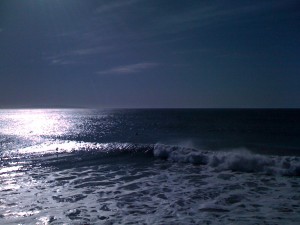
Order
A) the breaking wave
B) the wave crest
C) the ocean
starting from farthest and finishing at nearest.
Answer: the breaking wave, the wave crest, the ocean

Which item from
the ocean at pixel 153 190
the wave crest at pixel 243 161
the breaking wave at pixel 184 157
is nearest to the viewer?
the ocean at pixel 153 190

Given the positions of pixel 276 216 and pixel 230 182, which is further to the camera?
pixel 230 182

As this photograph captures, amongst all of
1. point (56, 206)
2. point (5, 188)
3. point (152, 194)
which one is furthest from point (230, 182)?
point (5, 188)

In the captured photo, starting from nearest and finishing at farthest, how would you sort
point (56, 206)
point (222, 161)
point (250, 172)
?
1. point (56, 206)
2. point (250, 172)
3. point (222, 161)

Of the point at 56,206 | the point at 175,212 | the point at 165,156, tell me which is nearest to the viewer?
the point at 175,212

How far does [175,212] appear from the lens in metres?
12.5

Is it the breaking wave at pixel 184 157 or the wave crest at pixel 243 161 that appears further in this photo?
the breaking wave at pixel 184 157

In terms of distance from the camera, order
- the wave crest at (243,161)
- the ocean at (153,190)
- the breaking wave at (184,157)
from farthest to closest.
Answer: the breaking wave at (184,157), the wave crest at (243,161), the ocean at (153,190)

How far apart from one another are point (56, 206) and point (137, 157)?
665 inches

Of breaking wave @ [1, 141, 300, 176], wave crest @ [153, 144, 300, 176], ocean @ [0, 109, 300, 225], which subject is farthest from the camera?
breaking wave @ [1, 141, 300, 176]

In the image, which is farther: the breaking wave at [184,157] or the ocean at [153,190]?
the breaking wave at [184,157]

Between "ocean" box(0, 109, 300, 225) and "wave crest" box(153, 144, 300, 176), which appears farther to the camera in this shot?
"wave crest" box(153, 144, 300, 176)

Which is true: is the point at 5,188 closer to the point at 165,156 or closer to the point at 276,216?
the point at 276,216

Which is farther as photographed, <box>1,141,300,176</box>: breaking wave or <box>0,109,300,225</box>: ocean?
<box>1,141,300,176</box>: breaking wave
